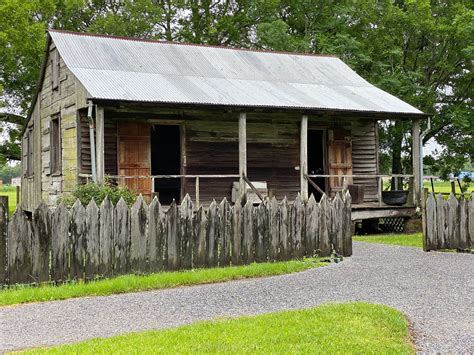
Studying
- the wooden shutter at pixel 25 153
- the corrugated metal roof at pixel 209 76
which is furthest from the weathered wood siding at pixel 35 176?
the corrugated metal roof at pixel 209 76

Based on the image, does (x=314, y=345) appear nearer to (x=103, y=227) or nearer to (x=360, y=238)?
(x=103, y=227)

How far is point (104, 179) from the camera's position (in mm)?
14906

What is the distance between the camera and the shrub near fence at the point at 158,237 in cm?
877

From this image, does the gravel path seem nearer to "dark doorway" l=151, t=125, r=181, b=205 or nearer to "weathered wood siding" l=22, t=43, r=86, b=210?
"weathered wood siding" l=22, t=43, r=86, b=210

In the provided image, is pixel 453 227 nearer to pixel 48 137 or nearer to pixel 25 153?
pixel 48 137

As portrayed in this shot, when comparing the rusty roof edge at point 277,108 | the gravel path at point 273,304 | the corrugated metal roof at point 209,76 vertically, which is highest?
the corrugated metal roof at point 209,76

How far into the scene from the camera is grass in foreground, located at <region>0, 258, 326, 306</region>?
8164 mm

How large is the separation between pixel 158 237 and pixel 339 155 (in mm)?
12020

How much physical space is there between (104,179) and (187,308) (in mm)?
8102

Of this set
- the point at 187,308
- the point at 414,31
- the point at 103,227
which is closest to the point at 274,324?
the point at 187,308

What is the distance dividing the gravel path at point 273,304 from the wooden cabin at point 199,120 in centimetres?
699

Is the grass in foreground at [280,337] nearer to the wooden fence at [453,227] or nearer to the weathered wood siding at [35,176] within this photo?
the wooden fence at [453,227]

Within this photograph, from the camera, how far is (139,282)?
8.91 meters

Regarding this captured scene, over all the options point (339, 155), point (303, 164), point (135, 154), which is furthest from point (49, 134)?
point (339, 155)
